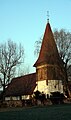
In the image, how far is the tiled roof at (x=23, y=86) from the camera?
68.0 meters

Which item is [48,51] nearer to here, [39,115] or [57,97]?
[57,97]

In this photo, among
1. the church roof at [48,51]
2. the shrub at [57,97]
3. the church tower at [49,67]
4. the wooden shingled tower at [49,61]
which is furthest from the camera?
the church roof at [48,51]

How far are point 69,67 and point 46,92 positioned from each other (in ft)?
24.5

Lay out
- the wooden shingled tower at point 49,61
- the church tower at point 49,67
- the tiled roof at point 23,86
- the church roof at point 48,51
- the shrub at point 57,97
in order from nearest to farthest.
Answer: the shrub at point 57,97 < the wooden shingled tower at point 49,61 < the church tower at point 49,67 < the church roof at point 48,51 < the tiled roof at point 23,86

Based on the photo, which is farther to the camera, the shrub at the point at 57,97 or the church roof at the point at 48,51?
the church roof at the point at 48,51

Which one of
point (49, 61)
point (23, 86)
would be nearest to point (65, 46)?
point (49, 61)

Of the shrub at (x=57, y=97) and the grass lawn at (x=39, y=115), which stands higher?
the shrub at (x=57, y=97)

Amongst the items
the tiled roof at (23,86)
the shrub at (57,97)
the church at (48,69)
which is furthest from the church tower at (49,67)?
the tiled roof at (23,86)

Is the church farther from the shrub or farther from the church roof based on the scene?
the shrub

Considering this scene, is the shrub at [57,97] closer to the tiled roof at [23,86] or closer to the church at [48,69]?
the church at [48,69]

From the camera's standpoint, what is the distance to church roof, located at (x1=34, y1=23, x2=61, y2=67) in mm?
60375

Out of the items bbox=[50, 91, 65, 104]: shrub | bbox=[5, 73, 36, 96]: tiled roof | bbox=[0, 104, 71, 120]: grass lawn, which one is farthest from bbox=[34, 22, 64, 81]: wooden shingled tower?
bbox=[0, 104, 71, 120]: grass lawn

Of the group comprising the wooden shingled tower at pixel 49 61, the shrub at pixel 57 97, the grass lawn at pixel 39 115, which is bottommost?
the grass lawn at pixel 39 115

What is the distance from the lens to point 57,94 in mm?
61500
